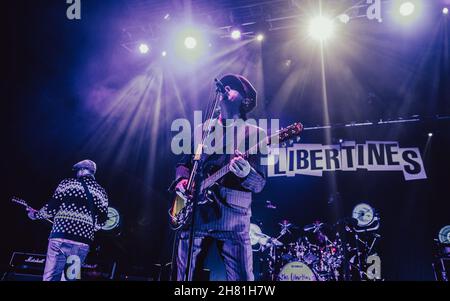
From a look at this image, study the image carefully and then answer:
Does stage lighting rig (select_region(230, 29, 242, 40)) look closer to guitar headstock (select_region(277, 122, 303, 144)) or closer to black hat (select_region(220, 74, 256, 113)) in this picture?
black hat (select_region(220, 74, 256, 113))

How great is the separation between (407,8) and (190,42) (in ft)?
14.7

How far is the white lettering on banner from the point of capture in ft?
28.1

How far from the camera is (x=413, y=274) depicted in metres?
8.11

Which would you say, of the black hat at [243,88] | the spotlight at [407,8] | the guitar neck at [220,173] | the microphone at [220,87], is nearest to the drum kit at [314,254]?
the spotlight at [407,8]

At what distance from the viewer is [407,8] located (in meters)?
6.25

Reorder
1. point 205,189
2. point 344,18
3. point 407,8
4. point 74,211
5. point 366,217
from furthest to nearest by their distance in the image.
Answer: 1. point 366,217
2. point 344,18
3. point 407,8
4. point 74,211
5. point 205,189

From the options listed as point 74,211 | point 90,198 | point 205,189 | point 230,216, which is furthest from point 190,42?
point 230,216

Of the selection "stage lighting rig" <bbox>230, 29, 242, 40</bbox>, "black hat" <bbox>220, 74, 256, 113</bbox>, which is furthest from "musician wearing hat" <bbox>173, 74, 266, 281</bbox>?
"stage lighting rig" <bbox>230, 29, 242, 40</bbox>

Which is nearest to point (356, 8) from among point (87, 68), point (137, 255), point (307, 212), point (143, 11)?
point (143, 11)

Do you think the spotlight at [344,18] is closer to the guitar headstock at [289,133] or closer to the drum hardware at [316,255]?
the drum hardware at [316,255]

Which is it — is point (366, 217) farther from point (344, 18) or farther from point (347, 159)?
point (344, 18)

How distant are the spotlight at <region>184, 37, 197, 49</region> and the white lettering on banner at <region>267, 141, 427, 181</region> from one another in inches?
130

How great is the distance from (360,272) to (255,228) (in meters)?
2.51
